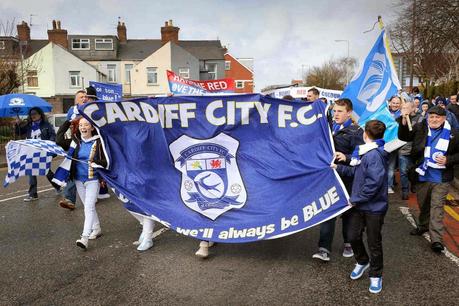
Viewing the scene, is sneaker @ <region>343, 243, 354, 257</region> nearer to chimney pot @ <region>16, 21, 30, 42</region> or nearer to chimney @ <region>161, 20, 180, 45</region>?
chimney @ <region>161, 20, 180, 45</region>

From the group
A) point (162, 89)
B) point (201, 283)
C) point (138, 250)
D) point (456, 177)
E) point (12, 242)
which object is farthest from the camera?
point (162, 89)

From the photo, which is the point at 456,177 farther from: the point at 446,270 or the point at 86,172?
the point at 86,172

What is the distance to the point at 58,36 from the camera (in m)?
45.3

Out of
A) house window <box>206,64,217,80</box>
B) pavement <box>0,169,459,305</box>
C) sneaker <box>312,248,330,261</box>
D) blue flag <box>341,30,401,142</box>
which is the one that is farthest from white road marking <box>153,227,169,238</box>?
house window <box>206,64,217,80</box>

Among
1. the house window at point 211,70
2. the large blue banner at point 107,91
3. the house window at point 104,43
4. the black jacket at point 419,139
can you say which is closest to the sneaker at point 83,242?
the black jacket at point 419,139

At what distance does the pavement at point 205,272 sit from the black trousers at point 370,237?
0.24m

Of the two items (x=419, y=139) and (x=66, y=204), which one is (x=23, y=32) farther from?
(x=419, y=139)

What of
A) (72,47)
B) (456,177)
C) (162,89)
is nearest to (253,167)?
(456,177)

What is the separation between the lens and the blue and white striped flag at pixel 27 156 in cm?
536

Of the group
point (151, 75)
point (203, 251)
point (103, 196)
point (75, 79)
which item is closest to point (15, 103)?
point (103, 196)

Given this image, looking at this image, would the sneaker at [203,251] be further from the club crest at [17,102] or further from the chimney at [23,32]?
the chimney at [23,32]

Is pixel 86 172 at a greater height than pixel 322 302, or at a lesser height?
greater

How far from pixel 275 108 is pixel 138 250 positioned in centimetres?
256

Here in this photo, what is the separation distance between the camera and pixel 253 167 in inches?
191
